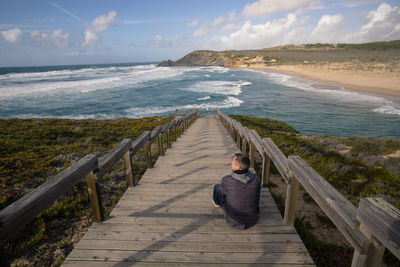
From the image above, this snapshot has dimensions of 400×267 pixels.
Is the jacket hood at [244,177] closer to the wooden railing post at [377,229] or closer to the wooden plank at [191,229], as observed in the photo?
the wooden plank at [191,229]

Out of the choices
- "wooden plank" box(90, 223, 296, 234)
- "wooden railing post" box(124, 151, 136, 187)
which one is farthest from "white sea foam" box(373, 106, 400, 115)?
"wooden railing post" box(124, 151, 136, 187)

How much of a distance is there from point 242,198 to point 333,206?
3.81 feet

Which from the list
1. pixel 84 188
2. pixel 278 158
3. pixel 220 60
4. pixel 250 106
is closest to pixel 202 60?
pixel 220 60

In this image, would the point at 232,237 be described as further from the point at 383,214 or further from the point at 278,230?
the point at 383,214

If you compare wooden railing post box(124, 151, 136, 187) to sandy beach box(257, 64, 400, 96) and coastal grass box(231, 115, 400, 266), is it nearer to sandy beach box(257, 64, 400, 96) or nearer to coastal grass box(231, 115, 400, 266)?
coastal grass box(231, 115, 400, 266)

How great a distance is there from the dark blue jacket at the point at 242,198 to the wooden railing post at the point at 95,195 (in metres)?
1.76

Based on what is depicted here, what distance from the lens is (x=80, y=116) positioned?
88.9 feet

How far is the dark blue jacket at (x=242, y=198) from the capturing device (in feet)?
9.54

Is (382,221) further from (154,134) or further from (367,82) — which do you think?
(367,82)

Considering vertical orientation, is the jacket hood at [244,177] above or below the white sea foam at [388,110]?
above

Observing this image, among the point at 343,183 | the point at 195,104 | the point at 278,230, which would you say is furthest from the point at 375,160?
the point at 195,104

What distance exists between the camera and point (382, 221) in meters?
1.38

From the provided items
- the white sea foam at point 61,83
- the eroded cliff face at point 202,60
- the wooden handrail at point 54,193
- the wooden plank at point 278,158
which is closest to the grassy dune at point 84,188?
the wooden handrail at point 54,193

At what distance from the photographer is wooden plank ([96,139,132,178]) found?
3.14 m
